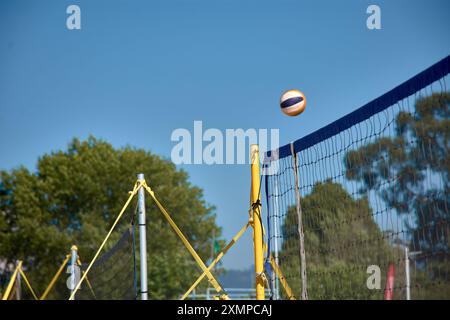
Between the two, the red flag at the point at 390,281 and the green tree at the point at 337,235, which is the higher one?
the green tree at the point at 337,235

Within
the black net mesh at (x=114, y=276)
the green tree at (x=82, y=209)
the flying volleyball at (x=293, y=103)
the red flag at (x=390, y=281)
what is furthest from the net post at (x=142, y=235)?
the green tree at (x=82, y=209)

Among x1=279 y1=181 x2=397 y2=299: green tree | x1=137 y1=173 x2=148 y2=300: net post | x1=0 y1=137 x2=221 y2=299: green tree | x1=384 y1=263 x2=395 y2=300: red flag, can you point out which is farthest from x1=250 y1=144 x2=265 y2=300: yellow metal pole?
x1=0 y1=137 x2=221 y2=299: green tree

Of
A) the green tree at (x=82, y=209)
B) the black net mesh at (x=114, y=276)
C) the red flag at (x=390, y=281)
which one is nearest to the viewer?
the red flag at (x=390, y=281)

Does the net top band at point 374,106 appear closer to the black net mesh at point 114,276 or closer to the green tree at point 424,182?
the green tree at point 424,182

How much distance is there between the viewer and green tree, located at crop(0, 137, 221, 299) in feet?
129

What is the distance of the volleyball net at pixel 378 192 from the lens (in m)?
5.72

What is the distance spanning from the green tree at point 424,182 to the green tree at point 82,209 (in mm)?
32866

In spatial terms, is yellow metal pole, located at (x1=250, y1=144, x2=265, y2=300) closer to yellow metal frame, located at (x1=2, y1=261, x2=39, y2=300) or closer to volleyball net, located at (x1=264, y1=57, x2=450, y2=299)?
volleyball net, located at (x1=264, y1=57, x2=450, y2=299)

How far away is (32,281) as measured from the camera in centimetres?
3906

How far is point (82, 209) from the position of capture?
40.9m

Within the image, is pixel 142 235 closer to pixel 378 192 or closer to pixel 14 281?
pixel 378 192

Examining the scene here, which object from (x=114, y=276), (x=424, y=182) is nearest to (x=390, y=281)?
(x=424, y=182)
